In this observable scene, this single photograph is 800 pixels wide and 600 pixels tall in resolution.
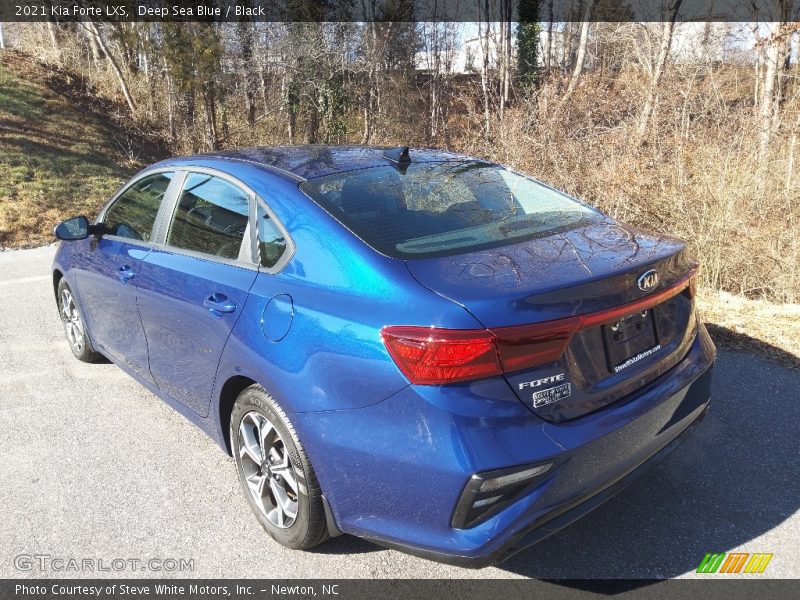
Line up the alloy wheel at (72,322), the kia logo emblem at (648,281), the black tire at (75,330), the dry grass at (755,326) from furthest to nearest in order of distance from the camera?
1. the alloy wheel at (72,322)
2. the black tire at (75,330)
3. the dry grass at (755,326)
4. the kia logo emblem at (648,281)

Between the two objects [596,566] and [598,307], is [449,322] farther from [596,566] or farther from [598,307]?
[596,566]

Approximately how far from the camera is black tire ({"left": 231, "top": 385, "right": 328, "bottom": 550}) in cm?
244

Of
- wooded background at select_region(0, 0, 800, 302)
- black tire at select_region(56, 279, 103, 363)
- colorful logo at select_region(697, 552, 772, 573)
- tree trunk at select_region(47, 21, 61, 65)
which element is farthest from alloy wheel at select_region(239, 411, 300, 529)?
tree trunk at select_region(47, 21, 61, 65)

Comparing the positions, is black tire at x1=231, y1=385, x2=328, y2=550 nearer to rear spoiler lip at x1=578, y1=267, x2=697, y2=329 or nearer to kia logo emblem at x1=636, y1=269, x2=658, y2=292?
rear spoiler lip at x1=578, y1=267, x2=697, y2=329

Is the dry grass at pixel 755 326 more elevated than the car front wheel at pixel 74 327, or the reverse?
the car front wheel at pixel 74 327

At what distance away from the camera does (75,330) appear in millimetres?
4863

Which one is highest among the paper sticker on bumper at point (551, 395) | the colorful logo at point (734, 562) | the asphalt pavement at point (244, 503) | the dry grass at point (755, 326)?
the paper sticker on bumper at point (551, 395)

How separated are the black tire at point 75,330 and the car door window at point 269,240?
8.04 ft

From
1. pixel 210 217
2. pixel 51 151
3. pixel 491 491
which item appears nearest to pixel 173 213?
pixel 210 217

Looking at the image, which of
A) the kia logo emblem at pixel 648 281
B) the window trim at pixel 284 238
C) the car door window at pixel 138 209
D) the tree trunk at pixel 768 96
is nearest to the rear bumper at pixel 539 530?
the kia logo emblem at pixel 648 281

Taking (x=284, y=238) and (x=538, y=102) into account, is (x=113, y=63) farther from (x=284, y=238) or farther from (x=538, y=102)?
(x=284, y=238)

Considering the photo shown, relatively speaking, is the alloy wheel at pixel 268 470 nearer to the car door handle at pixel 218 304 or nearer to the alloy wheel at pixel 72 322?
→ the car door handle at pixel 218 304

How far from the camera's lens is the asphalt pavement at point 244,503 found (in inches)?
102

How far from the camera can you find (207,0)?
18125 millimetres
